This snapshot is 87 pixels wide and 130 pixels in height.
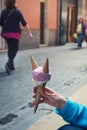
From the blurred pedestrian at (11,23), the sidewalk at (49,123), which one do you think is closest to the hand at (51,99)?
the sidewalk at (49,123)

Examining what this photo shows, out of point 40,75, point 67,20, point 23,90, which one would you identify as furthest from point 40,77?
point 67,20

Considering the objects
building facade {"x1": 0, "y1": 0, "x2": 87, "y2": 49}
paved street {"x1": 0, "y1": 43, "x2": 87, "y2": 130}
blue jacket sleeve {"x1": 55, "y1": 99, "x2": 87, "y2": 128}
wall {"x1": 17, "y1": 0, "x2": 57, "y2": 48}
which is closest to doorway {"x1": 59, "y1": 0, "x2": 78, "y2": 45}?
building facade {"x1": 0, "y1": 0, "x2": 87, "y2": 49}

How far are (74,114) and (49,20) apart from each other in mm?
20165

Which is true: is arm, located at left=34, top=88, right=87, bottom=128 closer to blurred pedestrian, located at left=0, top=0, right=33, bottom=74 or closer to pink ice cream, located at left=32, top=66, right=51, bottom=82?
pink ice cream, located at left=32, top=66, right=51, bottom=82

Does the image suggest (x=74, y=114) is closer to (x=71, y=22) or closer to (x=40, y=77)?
(x=40, y=77)

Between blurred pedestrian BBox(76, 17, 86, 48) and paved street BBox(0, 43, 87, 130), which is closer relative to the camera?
paved street BBox(0, 43, 87, 130)

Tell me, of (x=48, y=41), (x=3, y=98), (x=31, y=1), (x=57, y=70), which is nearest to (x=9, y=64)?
(x=57, y=70)

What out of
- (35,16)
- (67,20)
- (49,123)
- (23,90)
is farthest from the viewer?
(67,20)

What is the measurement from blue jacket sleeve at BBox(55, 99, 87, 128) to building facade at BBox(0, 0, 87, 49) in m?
14.6

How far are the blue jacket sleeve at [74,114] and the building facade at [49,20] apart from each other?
14562 mm

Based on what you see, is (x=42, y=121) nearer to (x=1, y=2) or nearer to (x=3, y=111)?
(x=3, y=111)

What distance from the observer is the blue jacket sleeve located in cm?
219

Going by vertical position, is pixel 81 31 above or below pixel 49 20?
below

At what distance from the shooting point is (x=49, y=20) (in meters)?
22.2
